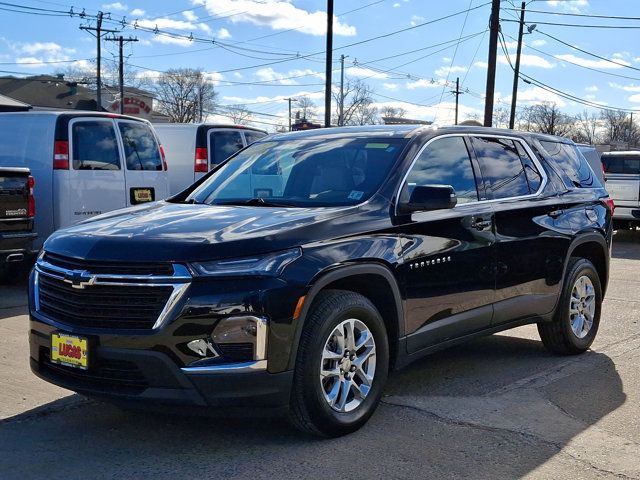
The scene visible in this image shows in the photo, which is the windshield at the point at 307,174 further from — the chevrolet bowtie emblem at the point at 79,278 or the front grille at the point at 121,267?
the chevrolet bowtie emblem at the point at 79,278

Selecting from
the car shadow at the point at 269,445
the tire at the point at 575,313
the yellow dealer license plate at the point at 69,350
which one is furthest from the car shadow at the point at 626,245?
the yellow dealer license plate at the point at 69,350

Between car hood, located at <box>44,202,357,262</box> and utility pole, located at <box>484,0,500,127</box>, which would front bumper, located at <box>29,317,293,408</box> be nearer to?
car hood, located at <box>44,202,357,262</box>

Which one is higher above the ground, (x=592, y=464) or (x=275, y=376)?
(x=275, y=376)

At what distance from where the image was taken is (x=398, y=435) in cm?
450

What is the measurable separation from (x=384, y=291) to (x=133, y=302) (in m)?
1.53

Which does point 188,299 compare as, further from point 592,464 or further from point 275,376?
point 592,464

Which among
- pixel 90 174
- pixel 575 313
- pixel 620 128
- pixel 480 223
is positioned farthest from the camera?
pixel 620 128

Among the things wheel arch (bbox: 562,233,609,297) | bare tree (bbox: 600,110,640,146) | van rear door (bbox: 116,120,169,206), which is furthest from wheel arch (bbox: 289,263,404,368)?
bare tree (bbox: 600,110,640,146)

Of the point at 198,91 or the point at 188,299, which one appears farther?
the point at 198,91

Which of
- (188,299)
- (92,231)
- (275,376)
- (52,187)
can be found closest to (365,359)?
(275,376)

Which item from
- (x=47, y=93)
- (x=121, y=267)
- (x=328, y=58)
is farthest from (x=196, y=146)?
(x=47, y=93)

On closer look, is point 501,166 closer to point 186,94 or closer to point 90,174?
point 90,174

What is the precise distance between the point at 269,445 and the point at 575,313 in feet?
11.1

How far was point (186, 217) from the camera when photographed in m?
4.54
